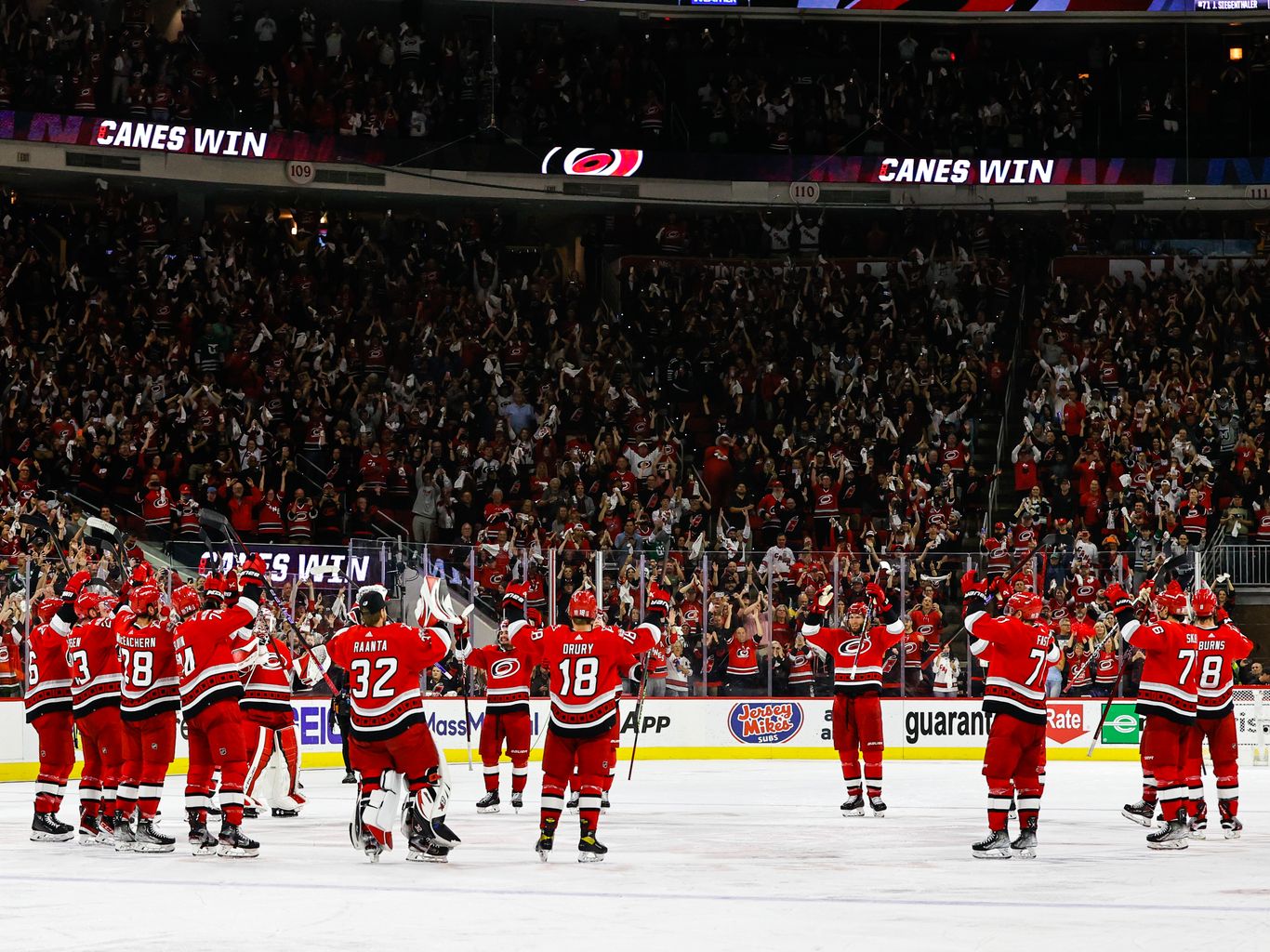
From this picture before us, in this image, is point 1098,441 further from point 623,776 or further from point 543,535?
point 623,776

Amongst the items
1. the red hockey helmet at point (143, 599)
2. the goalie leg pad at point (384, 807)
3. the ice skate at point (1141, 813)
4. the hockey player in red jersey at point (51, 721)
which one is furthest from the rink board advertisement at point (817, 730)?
the goalie leg pad at point (384, 807)

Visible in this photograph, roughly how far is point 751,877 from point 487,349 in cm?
2012

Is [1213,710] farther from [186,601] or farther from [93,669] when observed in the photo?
[186,601]

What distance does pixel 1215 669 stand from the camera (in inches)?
535

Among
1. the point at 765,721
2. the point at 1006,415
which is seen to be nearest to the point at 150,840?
the point at 765,721

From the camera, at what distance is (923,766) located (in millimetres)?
22734

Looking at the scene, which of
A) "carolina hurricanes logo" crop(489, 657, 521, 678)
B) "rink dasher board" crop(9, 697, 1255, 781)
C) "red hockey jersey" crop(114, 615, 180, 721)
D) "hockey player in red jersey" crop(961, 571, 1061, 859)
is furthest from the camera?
"rink dasher board" crop(9, 697, 1255, 781)

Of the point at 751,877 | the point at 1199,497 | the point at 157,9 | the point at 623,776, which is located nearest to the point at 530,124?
the point at 157,9

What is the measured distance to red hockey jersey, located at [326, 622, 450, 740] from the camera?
37.6 ft

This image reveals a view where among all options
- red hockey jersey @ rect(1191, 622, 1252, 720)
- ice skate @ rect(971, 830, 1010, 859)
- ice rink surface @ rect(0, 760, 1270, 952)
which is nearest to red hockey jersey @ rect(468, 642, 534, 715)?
ice rink surface @ rect(0, 760, 1270, 952)

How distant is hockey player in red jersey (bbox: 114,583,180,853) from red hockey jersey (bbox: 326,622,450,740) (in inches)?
63.9

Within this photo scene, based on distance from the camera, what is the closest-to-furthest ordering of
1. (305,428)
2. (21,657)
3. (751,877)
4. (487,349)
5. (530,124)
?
(751,877)
(21,657)
(305,428)
(487,349)
(530,124)

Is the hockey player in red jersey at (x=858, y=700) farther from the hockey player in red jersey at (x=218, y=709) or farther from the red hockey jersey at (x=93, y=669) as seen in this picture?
the red hockey jersey at (x=93, y=669)

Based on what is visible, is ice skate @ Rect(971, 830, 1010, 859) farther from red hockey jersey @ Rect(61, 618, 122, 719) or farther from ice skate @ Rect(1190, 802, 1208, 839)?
red hockey jersey @ Rect(61, 618, 122, 719)
